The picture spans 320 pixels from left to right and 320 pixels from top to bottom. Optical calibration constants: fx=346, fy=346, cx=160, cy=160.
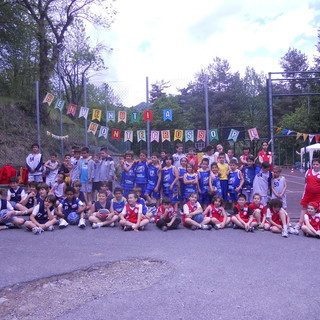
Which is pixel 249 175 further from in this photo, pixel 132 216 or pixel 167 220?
pixel 132 216

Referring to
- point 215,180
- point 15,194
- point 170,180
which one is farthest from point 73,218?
point 215,180

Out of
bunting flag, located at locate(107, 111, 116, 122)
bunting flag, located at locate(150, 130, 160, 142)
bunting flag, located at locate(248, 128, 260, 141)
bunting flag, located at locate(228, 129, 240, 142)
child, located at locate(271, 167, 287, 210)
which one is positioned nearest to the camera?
child, located at locate(271, 167, 287, 210)

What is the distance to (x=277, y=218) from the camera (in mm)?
7434

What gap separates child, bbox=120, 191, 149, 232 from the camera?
7.46 m

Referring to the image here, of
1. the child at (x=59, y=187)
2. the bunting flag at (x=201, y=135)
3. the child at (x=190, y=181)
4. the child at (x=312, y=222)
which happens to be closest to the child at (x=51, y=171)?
the child at (x=59, y=187)

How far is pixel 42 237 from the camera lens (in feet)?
22.4

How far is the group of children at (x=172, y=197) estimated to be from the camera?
7484 mm

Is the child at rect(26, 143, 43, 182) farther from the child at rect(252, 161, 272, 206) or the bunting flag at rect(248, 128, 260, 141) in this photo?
the bunting flag at rect(248, 128, 260, 141)

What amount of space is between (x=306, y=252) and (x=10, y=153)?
12020mm

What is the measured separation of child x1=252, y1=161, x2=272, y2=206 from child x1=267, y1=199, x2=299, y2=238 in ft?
2.54

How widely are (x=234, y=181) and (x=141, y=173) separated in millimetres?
2382

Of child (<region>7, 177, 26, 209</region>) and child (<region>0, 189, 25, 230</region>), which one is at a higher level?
child (<region>7, 177, 26, 209</region>)

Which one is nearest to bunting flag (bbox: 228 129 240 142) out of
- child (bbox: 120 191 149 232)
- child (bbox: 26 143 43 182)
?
child (bbox: 120 191 149 232)

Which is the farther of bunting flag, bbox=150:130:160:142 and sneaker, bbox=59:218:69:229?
bunting flag, bbox=150:130:160:142
